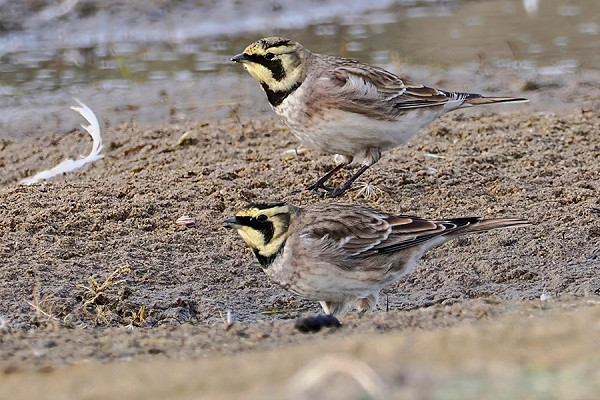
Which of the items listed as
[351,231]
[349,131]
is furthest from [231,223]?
[349,131]

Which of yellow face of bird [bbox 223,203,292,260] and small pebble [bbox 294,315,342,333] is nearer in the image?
small pebble [bbox 294,315,342,333]

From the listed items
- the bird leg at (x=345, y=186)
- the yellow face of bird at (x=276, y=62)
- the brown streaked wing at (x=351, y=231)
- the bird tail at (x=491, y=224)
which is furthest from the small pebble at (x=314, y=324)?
the yellow face of bird at (x=276, y=62)

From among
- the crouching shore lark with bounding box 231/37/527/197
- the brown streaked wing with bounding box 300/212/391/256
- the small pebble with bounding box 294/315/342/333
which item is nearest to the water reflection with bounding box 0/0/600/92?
the crouching shore lark with bounding box 231/37/527/197

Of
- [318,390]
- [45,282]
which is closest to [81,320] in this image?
[45,282]

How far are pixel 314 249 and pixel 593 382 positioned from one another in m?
3.16

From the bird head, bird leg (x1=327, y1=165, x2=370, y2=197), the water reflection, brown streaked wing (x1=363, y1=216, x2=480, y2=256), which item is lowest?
the water reflection

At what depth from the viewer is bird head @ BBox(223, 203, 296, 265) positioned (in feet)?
22.7

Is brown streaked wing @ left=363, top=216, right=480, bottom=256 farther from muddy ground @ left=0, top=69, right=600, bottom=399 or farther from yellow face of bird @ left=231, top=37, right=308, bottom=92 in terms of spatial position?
yellow face of bird @ left=231, top=37, right=308, bottom=92

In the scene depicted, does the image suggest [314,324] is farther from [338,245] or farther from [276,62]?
[276,62]

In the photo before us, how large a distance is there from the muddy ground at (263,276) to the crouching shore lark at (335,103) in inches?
15.3

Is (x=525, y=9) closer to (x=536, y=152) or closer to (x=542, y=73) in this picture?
(x=542, y=73)

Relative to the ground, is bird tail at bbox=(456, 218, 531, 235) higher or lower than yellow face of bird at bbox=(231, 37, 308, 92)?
lower

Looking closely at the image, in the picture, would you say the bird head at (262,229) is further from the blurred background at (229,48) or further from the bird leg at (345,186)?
the blurred background at (229,48)

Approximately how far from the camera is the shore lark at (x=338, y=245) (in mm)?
6828
